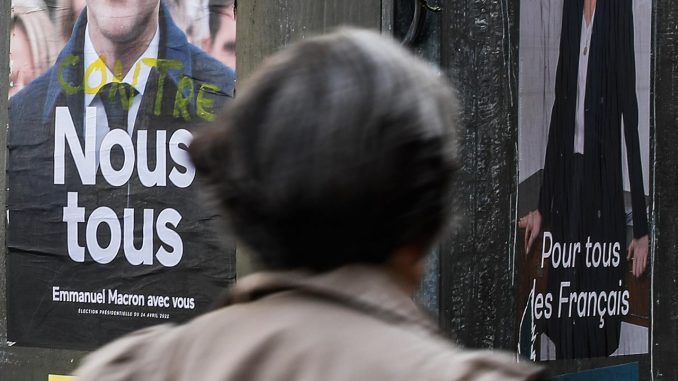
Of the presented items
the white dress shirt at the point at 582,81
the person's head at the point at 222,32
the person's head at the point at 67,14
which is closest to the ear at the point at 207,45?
the person's head at the point at 222,32

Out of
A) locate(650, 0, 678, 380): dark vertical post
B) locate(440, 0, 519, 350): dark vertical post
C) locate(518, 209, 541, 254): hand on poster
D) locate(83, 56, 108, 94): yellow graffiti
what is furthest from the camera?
locate(650, 0, 678, 380): dark vertical post

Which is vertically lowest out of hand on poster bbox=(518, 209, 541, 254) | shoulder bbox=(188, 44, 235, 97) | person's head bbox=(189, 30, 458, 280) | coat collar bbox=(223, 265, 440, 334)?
hand on poster bbox=(518, 209, 541, 254)

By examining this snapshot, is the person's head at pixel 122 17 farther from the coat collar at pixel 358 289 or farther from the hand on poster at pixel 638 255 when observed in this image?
the coat collar at pixel 358 289

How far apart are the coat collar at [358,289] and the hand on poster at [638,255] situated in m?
4.46

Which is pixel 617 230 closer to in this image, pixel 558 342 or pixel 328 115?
pixel 558 342

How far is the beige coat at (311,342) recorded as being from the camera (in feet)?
4.45

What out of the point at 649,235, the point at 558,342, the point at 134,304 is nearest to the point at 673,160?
the point at 649,235

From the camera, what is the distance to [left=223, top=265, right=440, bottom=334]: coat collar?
1.43m

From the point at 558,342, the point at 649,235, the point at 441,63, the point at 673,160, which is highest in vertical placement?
the point at 441,63

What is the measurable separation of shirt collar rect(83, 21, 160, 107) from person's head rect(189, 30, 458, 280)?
3.96 meters

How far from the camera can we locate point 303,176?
1410 mm

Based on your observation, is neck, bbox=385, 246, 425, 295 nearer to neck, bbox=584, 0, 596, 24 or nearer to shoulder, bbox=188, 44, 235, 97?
shoulder, bbox=188, 44, 235, 97

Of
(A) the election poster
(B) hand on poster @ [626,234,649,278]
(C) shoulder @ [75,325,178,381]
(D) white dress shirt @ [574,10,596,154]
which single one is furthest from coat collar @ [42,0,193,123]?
(C) shoulder @ [75,325,178,381]

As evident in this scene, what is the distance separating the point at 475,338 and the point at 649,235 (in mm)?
1355
